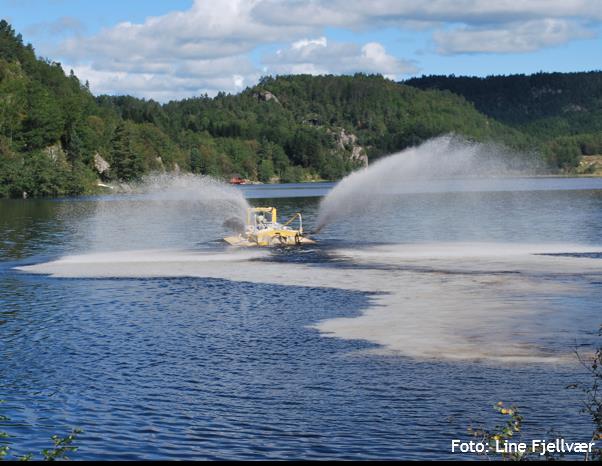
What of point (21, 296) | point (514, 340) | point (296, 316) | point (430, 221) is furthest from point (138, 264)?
point (430, 221)

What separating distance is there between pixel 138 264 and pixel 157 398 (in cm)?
3456

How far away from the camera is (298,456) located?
21031mm

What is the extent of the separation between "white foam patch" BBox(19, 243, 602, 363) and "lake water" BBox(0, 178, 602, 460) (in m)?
0.14

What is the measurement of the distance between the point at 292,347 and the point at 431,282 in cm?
1677

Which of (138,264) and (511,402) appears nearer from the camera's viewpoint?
(511,402)

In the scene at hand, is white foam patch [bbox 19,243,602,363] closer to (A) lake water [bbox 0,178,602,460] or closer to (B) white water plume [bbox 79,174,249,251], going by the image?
(A) lake water [bbox 0,178,602,460]

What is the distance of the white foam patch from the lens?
3266 centimetres

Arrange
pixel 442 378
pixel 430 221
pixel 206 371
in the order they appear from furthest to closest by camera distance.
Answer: pixel 430 221, pixel 206 371, pixel 442 378

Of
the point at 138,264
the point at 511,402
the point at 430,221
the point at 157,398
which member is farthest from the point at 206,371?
the point at 430,221

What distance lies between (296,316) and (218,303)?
5.57m

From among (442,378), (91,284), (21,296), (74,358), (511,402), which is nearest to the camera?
(511,402)

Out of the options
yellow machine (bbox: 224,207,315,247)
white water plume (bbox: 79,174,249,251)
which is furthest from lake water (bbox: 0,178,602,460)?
white water plume (bbox: 79,174,249,251)

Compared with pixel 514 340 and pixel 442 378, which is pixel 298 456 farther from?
pixel 514 340

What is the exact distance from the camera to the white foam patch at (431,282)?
107 feet
